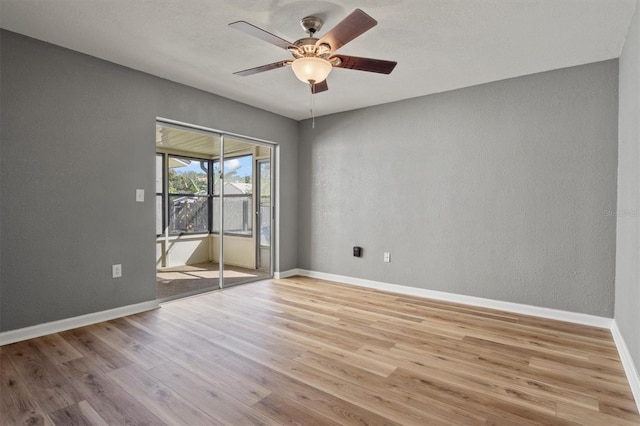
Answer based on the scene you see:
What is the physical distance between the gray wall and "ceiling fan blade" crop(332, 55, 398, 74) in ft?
5.28

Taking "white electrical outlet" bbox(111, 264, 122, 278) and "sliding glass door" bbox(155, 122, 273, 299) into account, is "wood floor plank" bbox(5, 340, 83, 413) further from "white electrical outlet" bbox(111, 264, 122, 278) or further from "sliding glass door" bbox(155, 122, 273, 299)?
"sliding glass door" bbox(155, 122, 273, 299)

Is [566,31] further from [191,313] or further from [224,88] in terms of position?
[191,313]

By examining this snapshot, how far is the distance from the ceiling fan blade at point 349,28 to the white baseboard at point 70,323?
3100 millimetres

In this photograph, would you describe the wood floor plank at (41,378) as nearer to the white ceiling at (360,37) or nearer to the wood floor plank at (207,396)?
the wood floor plank at (207,396)

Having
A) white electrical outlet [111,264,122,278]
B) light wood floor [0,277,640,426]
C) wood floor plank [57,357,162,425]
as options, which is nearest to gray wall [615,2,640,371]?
light wood floor [0,277,640,426]

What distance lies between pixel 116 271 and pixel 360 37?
3.16 metres

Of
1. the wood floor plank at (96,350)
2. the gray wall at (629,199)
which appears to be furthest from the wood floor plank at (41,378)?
the gray wall at (629,199)

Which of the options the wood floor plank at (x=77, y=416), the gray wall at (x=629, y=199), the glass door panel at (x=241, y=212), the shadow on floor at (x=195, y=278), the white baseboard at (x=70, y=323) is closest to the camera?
the wood floor plank at (x=77, y=416)

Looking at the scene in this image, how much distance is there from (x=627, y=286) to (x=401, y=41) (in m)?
2.55

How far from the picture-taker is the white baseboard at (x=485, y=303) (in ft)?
10.6

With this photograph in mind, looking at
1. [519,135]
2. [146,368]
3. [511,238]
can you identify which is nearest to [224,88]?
[146,368]

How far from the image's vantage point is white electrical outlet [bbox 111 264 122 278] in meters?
3.36

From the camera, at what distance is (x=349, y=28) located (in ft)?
6.88

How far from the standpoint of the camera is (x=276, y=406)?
1.90 metres
